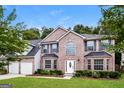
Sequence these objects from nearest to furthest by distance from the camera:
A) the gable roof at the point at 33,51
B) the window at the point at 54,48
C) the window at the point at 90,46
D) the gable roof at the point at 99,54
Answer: the gable roof at the point at 99,54 < the window at the point at 90,46 < the gable roof at the point at 33,51 < the window at the point at 54,48

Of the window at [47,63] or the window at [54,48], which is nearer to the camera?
the window at [47,63]

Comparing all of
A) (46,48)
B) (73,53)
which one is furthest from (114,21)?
(46,48)

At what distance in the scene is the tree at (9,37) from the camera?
7.16m

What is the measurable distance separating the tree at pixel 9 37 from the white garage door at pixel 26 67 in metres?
7.62

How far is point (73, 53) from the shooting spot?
16.1 metres

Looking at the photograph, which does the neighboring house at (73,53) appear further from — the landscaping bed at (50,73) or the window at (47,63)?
the landscaping bed at (50,73)

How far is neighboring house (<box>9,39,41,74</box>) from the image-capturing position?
15547mm

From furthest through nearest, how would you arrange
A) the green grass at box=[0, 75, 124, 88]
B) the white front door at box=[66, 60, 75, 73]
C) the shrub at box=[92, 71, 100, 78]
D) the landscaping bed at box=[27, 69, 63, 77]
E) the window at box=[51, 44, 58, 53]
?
the window at box=[51, 44, 58, 53] → the white front door at box=[66, 60, 75, 73] → the landscaping bed at box=[27, 69, 63, 77] → the shrub at box=[92, 71, 100, 78] → the green grass at box=[0, 75, 124, 88]

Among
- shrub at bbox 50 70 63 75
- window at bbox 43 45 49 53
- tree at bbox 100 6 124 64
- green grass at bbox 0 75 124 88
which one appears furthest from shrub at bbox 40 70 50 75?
tree at bbox 100 6 124 64

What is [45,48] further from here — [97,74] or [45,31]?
[97,74]

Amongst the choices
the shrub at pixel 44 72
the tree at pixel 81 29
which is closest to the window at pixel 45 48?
the shrub at pixel 44 72

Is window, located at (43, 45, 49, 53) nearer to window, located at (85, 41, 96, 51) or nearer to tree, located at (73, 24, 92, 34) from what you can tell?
tree, located at (73, 24, 92, 34)
